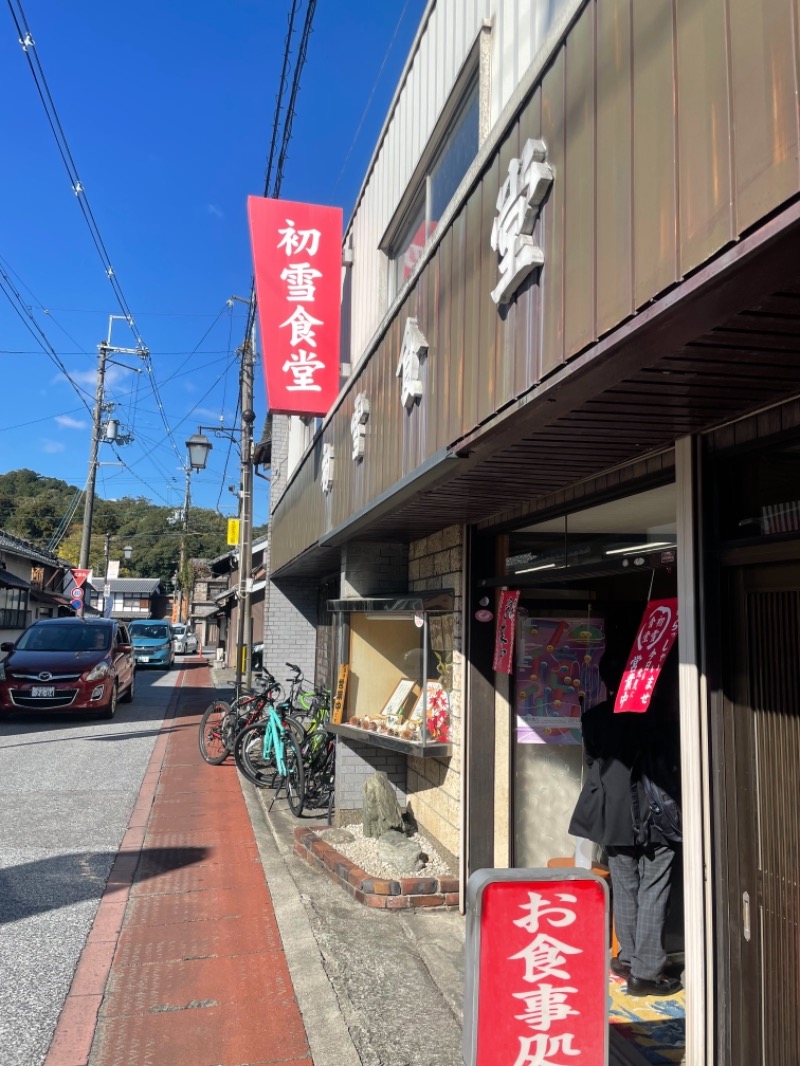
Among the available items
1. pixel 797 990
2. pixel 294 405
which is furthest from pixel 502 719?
pixel 294 405

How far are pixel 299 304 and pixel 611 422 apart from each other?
5477mm

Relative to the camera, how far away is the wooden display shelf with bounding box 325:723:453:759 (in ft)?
18.5

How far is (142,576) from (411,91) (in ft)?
243

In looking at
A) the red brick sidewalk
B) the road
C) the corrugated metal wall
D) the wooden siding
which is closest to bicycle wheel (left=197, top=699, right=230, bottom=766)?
the road

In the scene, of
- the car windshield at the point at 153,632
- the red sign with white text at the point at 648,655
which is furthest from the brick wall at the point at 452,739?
the car windshield at the point at 153,632

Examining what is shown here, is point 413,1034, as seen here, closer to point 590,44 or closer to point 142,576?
point 590,44

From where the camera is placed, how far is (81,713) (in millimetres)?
14492

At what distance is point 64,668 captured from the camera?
43.5 feet

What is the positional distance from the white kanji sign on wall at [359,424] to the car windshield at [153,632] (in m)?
25.0

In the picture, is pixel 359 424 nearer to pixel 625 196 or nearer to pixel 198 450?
pixel 625 196

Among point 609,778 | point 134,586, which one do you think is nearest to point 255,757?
point 609,778

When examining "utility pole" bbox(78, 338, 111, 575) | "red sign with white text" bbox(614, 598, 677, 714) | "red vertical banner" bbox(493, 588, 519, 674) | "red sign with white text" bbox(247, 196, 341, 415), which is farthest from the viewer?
"utility pole" bbox(78, 338, 111, 575)

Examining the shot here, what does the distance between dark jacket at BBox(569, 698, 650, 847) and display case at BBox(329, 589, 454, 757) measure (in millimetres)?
1464

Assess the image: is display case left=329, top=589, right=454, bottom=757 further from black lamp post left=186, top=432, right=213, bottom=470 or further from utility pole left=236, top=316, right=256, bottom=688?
black lamp post left=186, top=432, right=213, bottom=470
